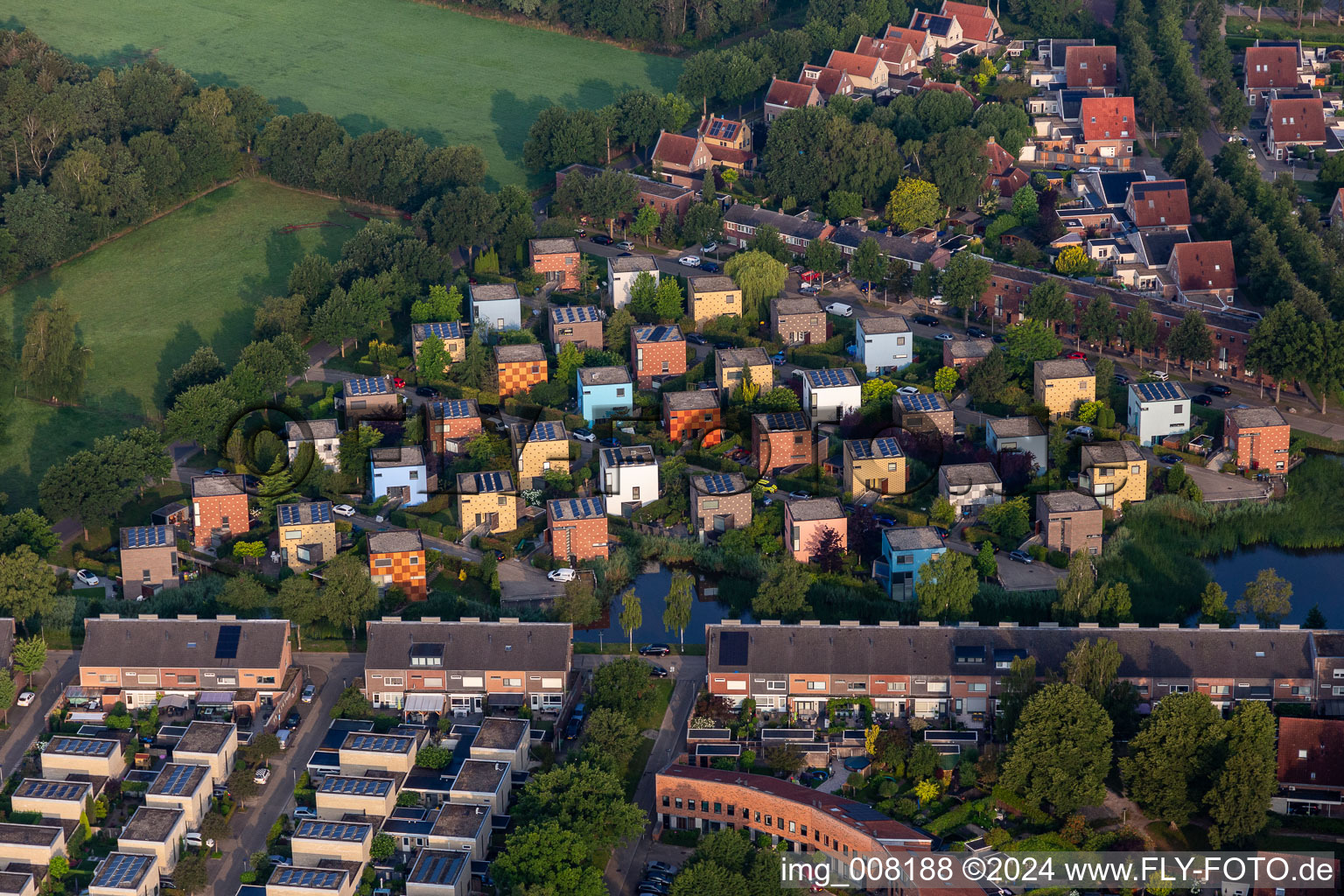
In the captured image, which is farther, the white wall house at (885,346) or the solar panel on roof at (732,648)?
the white wall house at (885,346)

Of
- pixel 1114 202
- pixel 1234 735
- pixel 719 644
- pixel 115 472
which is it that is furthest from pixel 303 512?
pixel 1114 202

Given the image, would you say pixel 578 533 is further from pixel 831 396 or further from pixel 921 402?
pixel 921 402

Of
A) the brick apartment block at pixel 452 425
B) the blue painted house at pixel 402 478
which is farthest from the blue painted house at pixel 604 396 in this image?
the blue painted house at pixel 402 478

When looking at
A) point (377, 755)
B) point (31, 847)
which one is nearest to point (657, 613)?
point (377, 755)

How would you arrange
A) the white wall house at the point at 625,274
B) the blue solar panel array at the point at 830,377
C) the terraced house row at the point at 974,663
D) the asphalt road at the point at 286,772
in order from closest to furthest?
the asphalt road at the point at 286,772
the terraced house row at the point at 974,663
the blue solar panel array at the point at 830,377
the white wall house at the point at 625,274

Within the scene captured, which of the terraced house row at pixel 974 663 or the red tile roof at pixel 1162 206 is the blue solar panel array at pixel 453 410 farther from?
the red tile roof at pixel 1162 206

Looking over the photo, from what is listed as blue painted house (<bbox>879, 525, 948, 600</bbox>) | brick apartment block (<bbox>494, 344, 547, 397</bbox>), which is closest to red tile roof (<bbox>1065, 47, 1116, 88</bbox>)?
brick apartment block (<bbox>494, 344, 547, 397</bbox>)

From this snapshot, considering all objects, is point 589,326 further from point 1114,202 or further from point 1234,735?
point 1234,735
